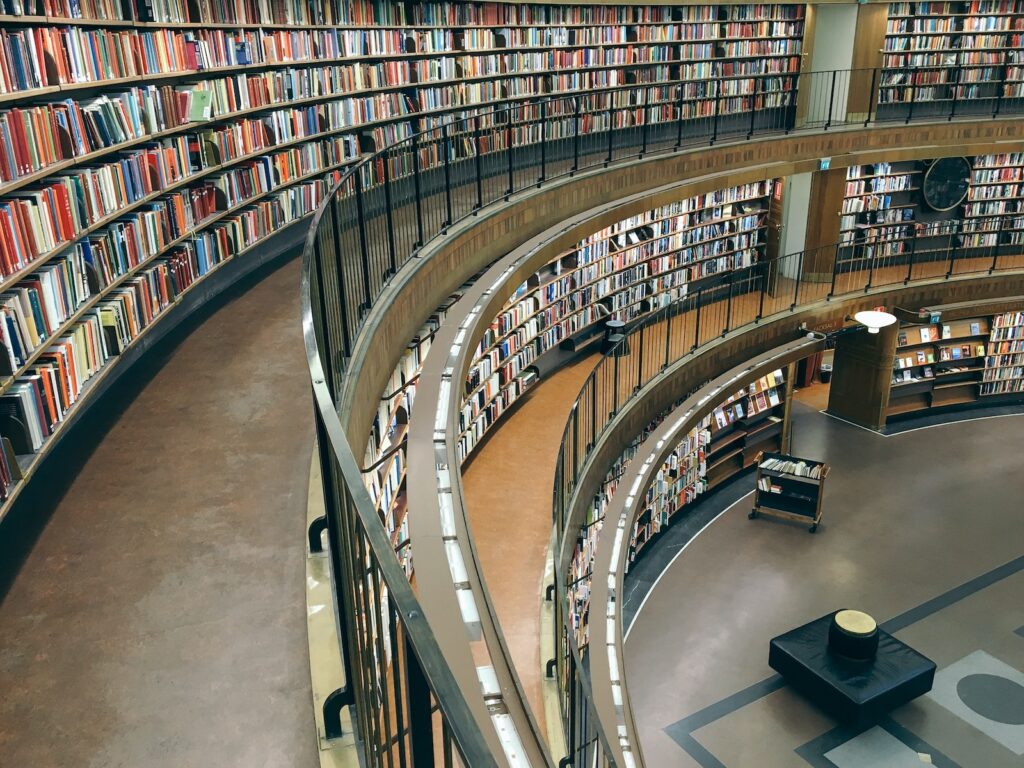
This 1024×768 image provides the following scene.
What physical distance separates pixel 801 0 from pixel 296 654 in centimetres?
1145

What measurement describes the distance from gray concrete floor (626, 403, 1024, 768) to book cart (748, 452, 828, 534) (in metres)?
0.19

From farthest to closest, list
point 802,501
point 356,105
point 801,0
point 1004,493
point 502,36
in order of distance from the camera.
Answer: point 801,0, point 1004,493, point 802,501, point 502,36, point 356,105

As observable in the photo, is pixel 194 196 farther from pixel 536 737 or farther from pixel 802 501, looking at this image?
pixel 802 501

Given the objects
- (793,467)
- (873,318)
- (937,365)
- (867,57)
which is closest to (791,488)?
(793,467)

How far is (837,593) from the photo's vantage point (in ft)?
29.3

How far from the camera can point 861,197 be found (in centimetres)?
1290

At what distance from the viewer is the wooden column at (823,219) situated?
12.1 m

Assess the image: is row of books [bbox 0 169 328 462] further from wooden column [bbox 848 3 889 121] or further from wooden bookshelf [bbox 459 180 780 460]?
wooden column [bbox 848 3 889 121]

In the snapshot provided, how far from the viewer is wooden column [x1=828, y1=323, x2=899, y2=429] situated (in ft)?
39.6

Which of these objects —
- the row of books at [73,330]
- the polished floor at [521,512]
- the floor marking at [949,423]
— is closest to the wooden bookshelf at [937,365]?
the floor marking at [949,423]

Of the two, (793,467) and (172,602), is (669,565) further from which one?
(172,602)

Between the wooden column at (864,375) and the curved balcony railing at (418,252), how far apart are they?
1.54 metres

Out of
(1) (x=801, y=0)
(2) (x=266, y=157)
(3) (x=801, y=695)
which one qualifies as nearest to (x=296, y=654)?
(2) (x=266, y=157)

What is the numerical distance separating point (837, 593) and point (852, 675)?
1.60 metres
